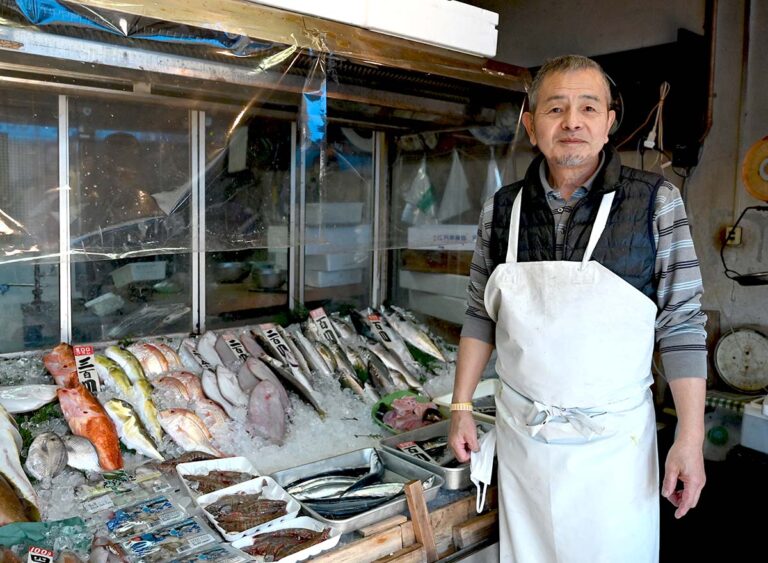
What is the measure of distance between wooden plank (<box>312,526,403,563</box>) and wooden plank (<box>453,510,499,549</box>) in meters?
0.28

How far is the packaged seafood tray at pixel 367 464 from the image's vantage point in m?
1.97

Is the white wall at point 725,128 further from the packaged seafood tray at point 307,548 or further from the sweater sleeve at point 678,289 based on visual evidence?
the packaged seafood tray at point 307,548

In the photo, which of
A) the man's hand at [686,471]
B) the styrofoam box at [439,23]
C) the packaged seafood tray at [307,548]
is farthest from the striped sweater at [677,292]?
the styrofoam box at [439,23]

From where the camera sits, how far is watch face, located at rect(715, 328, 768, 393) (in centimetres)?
362

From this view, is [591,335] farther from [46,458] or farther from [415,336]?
[415,336]

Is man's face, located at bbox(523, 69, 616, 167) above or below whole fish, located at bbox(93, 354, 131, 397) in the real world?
above

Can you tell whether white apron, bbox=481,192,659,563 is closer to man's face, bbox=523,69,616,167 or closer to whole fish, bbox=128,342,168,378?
man's face, bbox=523,69,616,167

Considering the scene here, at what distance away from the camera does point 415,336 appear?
4141 millimetres

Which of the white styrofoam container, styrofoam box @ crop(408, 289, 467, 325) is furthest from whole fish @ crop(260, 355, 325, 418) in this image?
the white styrofoam container

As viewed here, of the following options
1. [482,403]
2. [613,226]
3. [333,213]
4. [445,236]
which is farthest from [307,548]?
[445,236]

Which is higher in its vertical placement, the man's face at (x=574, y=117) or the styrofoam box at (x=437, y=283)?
the man's face at (x=574, y=117)

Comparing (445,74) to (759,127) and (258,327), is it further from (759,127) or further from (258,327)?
A: (759,127)

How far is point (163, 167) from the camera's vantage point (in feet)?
9.51

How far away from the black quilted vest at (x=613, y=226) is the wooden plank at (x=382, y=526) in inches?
37.1
